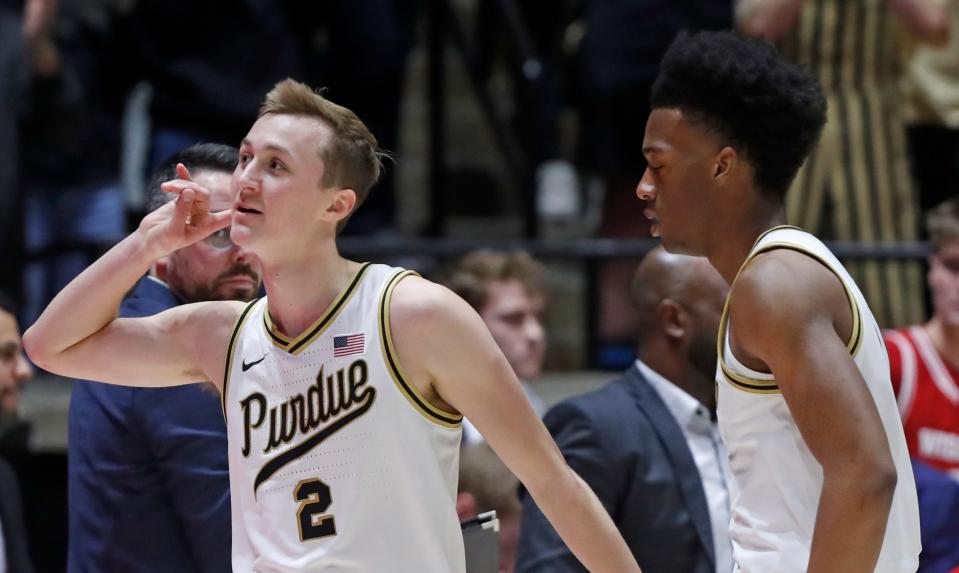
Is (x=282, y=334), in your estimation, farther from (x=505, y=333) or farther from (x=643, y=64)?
(x=643, y=64)

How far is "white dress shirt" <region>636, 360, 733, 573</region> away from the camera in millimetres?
4059

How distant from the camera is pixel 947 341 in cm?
548

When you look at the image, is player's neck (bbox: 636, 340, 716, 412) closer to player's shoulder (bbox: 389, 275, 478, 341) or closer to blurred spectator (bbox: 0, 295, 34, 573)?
player's shoulder (bbox: 389, 275, 478, 341)

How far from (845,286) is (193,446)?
1.60 m

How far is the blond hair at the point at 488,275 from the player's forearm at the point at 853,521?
10.8ft

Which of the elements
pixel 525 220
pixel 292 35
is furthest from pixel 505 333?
pixel 292 35

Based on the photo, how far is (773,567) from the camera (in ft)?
9.55

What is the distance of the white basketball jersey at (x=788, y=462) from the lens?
9.50 ft

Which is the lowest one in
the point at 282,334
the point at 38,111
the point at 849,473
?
the point at 849,473

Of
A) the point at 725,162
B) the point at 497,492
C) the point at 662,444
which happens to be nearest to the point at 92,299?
the point at 725,162

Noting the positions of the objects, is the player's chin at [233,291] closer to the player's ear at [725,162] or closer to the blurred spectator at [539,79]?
the player's ear at [725,162]

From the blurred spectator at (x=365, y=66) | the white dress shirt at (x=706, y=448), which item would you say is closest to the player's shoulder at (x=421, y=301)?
the white dress shirt at (x=706, y=448)

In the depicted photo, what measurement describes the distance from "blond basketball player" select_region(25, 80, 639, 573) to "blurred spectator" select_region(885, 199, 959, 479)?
8.44ft

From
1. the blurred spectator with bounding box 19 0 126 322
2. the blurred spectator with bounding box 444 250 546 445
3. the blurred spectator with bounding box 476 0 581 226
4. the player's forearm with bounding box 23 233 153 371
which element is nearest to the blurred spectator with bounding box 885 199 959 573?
the blurred spectator with bounding box 444 250 546 445
